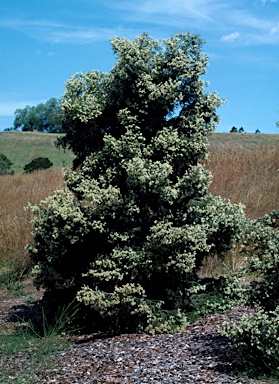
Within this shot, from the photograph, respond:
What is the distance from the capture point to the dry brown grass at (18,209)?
12664mm

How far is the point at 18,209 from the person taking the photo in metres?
16.5

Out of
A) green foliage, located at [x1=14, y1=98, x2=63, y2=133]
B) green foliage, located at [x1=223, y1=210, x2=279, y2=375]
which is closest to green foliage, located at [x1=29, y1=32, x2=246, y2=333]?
green foliage, located at [x1=223, y1=210, x2=279, y2=375]

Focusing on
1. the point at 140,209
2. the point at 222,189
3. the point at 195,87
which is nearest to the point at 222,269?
the point at 140,209

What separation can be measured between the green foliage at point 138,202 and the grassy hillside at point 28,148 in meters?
37.0

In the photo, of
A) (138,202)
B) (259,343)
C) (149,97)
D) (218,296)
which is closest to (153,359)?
(259,343)

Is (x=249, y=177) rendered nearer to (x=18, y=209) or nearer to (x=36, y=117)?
(x=18, y=209)

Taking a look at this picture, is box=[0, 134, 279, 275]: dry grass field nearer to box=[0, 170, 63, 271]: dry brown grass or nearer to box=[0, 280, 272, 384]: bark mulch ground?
box=[0, 170, 63, 271]: dry brown grass

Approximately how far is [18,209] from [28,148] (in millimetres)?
41170

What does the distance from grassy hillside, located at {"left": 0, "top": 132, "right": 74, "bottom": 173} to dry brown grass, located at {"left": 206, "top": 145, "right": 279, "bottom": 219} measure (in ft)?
93.8

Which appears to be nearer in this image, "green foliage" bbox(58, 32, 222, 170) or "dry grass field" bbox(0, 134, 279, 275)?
"green foliage" bbox(58, 32, 222, 170)

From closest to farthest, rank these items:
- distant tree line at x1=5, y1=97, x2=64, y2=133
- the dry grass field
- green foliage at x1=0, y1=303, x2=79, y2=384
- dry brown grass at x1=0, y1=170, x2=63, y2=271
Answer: green foliage at x1=0, y1=303, x2=79, y2=384 < dry brown grass at x1=0, y1=170, x2=63, y2=271 < the dry grass field < distant tree line at x1=5, y1=97, x2=64, y2=133

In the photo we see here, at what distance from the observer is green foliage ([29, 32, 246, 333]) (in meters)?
7.35

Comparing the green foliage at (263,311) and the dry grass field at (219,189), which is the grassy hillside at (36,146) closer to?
the dry grass field at (219,189)

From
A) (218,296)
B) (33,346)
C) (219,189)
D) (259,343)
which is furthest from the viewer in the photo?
(219,189)
